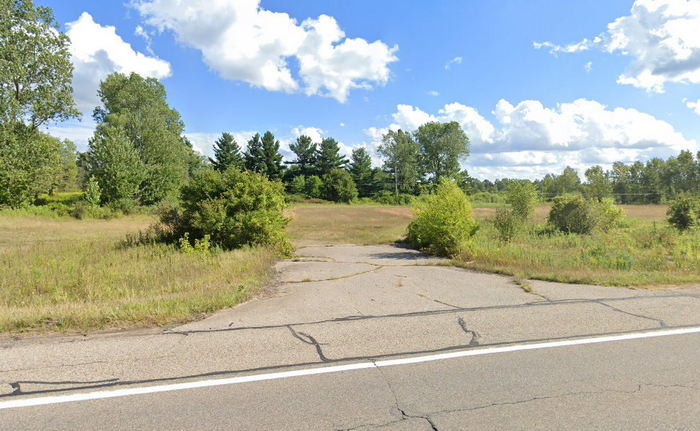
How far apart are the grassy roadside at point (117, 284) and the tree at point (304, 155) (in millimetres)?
60293

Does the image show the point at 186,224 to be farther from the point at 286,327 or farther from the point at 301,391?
the point at 301,391

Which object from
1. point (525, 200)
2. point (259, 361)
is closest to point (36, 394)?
point (259, 361)

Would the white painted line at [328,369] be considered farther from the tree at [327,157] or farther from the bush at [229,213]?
the tree at [327,157]

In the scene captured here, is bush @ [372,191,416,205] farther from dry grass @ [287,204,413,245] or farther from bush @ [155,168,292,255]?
bush @ [155,168,292,255]

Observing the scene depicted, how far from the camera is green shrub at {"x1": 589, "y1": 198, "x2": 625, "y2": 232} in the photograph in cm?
2152

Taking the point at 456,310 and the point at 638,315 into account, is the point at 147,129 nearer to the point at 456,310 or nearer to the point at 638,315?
the point at 456,310

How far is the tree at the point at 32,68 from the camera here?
83.0ft

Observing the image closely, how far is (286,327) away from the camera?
18.1 feet

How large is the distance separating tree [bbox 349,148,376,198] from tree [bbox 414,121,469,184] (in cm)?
1100

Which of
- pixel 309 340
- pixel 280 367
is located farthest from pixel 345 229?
pixel 280 367

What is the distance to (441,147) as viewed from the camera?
7575 centimetres

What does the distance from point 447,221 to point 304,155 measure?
64.1 meters

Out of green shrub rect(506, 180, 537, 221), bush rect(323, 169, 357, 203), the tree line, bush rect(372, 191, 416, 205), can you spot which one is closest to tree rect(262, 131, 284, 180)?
the tree line

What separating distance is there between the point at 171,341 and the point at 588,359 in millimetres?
5049
